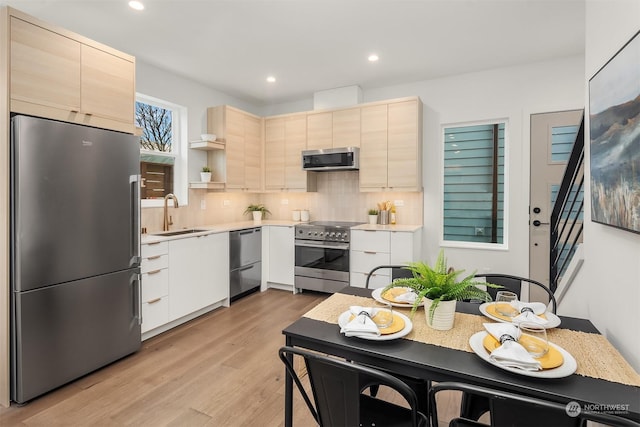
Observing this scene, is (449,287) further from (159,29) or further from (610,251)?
(159,29)

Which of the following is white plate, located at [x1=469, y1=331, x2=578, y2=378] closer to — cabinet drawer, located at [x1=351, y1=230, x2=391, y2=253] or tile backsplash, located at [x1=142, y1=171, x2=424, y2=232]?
cabinet drawer, located at [x1=351, y1=230, x2=391, y2=253]

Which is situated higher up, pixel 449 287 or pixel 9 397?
pixel 449 287

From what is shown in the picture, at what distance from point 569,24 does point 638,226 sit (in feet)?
8.64

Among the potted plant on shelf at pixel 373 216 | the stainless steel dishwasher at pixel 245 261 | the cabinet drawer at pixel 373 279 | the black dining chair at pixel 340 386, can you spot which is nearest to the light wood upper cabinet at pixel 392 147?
the potted plant on shelf at pixel 373 216

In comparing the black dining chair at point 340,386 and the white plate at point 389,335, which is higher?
the white plate at point 389,335

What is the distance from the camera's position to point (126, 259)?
2.56m

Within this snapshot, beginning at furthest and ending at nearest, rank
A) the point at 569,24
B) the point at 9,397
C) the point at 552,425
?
the point at 569,24 → the point at 9,397 → the point at 552,425

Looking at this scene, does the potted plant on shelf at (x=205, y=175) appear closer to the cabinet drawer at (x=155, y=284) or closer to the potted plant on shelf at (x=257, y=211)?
the potted plant on shelf at (x=257, y=211)

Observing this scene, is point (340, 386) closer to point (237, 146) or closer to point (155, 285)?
point (155, 285)

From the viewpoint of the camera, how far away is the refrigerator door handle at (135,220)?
2.59 m

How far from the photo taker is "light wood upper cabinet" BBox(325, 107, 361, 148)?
424cm

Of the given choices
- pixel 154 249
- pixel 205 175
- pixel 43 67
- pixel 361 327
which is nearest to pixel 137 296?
pixel 154 249

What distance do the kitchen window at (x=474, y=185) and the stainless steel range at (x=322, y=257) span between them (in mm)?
1383

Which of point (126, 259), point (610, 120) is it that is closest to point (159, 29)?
point (126, 259)
